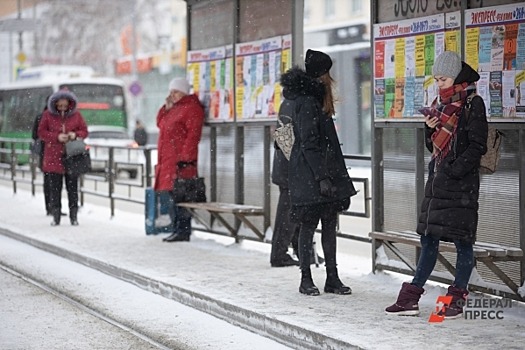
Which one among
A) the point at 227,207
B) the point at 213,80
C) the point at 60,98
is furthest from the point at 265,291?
the point at 60,98

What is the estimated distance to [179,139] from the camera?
13.4 metres

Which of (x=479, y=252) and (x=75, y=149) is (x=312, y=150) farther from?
(x=75, y=149)

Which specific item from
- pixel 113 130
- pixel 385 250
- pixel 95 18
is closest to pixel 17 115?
pixel 113 130

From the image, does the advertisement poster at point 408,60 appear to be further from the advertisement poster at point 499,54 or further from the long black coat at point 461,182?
the long black coat at point 461,182

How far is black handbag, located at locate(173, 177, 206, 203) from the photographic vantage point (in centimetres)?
1340

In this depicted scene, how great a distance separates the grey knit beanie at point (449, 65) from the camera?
26.3ft

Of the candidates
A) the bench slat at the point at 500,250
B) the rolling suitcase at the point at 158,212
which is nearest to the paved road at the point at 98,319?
the bench slat at the point at 500,250

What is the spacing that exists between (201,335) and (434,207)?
1850 millimetres

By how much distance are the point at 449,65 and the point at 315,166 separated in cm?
150

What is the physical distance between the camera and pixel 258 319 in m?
8.48

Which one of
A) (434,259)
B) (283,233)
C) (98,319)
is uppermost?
(434,259)

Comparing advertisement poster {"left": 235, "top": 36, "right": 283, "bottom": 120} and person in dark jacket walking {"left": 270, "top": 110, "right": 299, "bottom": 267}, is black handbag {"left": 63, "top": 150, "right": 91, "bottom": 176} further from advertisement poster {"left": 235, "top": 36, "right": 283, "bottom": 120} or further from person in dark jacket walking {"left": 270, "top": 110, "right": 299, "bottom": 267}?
person in dark jacket walking {"left": 270, "top": 110, "right": 299, "bottom": 267}

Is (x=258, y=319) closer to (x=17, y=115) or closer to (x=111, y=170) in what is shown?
(x=111, y=170)

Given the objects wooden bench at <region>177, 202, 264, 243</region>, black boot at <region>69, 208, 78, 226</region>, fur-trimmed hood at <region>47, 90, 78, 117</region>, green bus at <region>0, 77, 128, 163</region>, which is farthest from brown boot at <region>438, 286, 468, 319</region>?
green bus at <region>0, 77, 128, 163</region>
